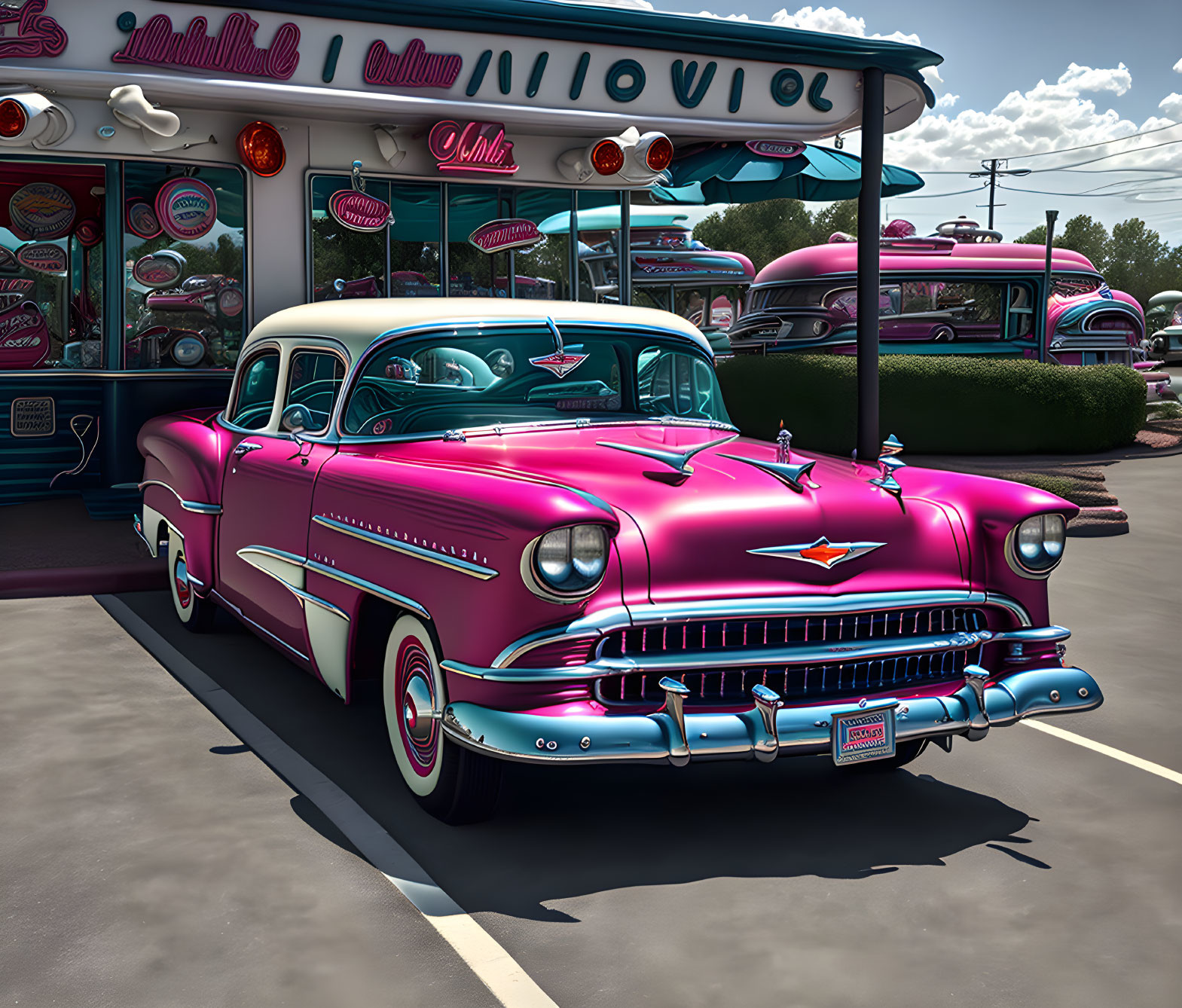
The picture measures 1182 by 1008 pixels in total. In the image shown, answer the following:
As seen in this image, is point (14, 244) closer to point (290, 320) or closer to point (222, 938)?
point (290, 320)

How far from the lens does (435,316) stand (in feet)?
16.2

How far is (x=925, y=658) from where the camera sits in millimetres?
4102

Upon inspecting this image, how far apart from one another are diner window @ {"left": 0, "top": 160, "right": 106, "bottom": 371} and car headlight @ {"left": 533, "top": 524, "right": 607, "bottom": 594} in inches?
341

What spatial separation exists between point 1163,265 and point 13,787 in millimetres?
98704

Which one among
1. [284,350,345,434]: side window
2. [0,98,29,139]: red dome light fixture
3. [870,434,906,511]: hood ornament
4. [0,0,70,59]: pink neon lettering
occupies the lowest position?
→ [870,434,906,511]: hood ornament

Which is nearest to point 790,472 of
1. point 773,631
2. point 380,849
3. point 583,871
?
point 773,631

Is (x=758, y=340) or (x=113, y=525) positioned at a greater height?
(x=758, y=340)

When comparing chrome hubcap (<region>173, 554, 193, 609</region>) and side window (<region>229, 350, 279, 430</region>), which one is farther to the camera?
chrome hubcap (<region>173, 554, 193, 609</region>)

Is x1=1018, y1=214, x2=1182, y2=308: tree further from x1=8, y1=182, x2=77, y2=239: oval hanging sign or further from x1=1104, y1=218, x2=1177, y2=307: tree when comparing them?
x1=8, y1=182, x2=77, y2=239: oval hanging sign

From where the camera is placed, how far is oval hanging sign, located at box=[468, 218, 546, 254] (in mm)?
10906

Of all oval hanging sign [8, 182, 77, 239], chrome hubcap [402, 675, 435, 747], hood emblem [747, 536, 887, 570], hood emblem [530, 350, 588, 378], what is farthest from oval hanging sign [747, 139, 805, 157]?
chrome hubcap [402, 675, 435, 747]

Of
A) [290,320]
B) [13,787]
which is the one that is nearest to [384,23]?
[290,320]

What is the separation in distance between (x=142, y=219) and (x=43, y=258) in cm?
222

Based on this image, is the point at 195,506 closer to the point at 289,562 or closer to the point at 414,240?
the point at 289,562
